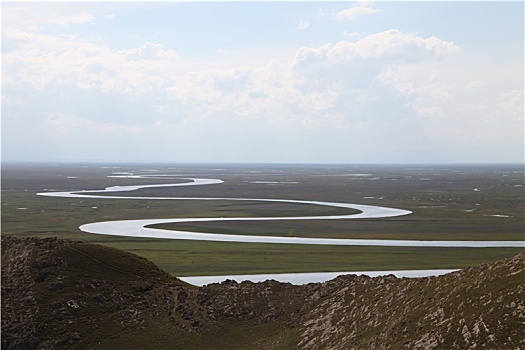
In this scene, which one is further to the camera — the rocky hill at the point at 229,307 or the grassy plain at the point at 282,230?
the grassy plain at the point at 282,230

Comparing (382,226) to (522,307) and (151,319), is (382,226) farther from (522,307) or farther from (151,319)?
(522,307)

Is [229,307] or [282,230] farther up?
[229,307]

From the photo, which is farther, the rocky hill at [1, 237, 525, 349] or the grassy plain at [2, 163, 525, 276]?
the grassy plain at [2, 163, 525, 276]

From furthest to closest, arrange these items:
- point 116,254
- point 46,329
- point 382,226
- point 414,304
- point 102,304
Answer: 1. point 382,226
2. point 116,254
3. point 102,304
4. point 46,329
5. point 414,304

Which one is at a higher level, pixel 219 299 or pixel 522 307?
pixel 522 307

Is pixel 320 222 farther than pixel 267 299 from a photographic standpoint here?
Yes

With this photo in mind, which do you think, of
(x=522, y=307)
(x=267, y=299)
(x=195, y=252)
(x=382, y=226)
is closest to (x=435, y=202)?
(x=382, y=226)

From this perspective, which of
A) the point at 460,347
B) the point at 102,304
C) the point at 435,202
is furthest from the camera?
the point at 435,202

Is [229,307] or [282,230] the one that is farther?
[282,230]
